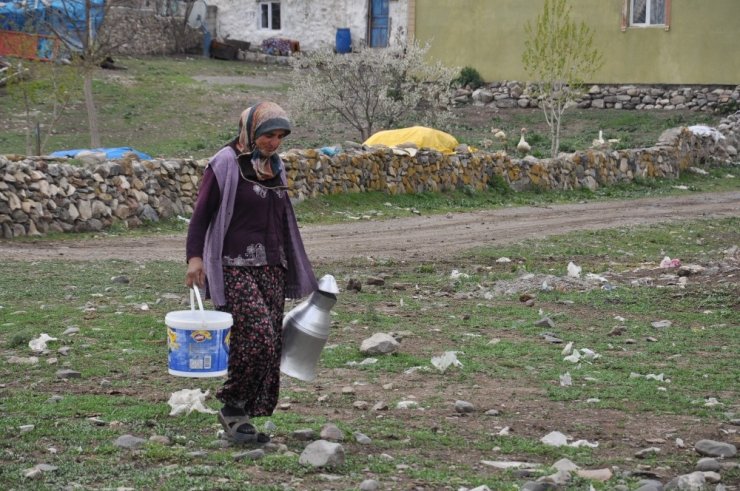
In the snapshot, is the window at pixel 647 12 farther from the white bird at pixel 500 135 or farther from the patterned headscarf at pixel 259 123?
the patterned headscarf at pixel 259 123

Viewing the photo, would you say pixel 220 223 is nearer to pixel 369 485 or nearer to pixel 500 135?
pixel 369 485

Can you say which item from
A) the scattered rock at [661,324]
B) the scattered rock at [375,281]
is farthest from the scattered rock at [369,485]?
the scattered rock at [375,281]

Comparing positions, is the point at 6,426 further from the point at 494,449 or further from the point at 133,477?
the point at 494,449

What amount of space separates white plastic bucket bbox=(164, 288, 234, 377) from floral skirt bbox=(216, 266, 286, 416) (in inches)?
2.9

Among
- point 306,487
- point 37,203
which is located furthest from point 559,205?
point 306,487

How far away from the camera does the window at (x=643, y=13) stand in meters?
32.2

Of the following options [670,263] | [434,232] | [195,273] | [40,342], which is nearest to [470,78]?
[434,232]

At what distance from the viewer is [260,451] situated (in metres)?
5.71

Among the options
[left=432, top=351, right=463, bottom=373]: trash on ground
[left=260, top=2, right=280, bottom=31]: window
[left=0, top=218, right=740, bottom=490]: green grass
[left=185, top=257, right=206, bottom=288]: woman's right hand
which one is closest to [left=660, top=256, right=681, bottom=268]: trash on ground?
[left=0, top=218, right=740, bottom=490]: green grass

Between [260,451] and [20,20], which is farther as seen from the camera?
[20,20]

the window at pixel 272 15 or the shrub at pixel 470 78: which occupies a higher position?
the window at pixel 272 15

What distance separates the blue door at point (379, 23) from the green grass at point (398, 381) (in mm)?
26363

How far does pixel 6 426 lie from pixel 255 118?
6.64 feet

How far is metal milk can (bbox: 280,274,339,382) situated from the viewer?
6.09 m
